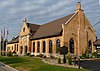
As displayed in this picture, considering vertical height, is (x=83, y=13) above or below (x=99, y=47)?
above

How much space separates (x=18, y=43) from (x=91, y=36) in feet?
91.5

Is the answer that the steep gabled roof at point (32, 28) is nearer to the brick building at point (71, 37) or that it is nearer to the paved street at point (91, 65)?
the brick building at point (71, 37)

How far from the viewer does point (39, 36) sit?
168 ft

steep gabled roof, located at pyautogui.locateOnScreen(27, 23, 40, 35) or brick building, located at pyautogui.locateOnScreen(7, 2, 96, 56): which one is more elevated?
steep gabled roof, located at pyautogui.locateOnScreen(27, 23, 40, 35)

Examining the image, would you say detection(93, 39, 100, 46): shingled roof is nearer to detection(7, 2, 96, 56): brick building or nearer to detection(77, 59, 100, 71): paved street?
detection(7, 2, 96, 56): brick building

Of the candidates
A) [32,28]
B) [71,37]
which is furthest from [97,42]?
[32,28]

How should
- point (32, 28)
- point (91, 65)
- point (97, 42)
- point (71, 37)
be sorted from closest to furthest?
1. point (91, 65)
2. point (71, 37)
3. point (97, 42)
4. point (32, 28)

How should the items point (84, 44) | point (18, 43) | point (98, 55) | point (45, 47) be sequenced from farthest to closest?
1. point (18, 43)
2. point (45, 47)
3. point (84, 44)
4. point (98, 55)

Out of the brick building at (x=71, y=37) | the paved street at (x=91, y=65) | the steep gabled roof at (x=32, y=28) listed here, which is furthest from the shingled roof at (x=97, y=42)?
the steep gabled roof at (x=32, y=28)

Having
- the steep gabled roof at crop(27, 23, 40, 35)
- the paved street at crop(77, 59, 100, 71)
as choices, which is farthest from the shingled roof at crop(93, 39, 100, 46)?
the steep gabled roof at crop(27, 23, 40, 35)

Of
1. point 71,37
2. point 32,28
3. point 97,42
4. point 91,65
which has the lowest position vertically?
point 91,65

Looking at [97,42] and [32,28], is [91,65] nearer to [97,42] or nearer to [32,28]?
[97,42]

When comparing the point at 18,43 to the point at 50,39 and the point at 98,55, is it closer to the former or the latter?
the point at 50,39

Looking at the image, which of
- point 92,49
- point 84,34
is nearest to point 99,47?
point 92,49
